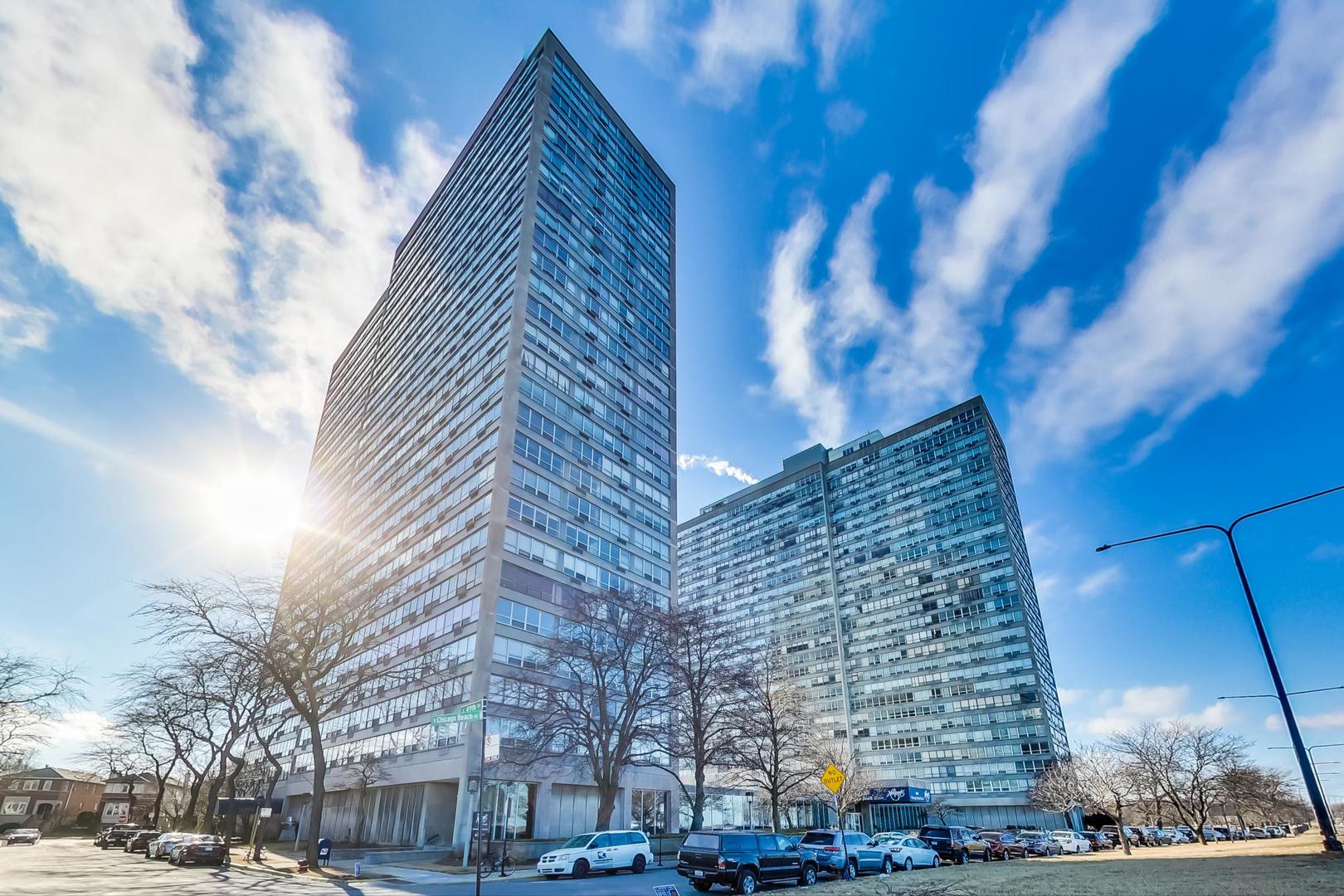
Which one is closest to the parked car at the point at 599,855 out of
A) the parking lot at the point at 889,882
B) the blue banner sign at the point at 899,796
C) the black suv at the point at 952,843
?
the parking lot at the point at 889,882

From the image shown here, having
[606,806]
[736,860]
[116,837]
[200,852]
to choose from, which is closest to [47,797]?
[116,837]

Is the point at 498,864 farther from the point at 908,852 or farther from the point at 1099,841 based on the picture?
the point at 1099,841

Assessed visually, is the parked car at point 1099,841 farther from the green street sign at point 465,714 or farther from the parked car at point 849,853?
the green street sign at point 465,714

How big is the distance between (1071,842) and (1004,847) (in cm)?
1099

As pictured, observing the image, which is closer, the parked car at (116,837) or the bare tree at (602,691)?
the bare tree at (602,691)

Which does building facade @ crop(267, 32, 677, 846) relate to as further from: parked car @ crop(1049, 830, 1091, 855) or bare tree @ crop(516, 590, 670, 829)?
parked car @ crop(1049, 830, 1091, 855)

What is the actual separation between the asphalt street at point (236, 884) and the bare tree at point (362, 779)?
1829 cm

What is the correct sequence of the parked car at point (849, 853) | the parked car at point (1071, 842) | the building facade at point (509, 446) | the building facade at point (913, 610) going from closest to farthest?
the parked car at point (849, 853) < the building facade at point (509, 446) < the parked car at point (1071, 842) < the building facade at point (913, 610)

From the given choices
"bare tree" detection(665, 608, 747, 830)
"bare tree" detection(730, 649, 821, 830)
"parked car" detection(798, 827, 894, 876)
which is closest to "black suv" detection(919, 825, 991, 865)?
"parked car" detection(798, 827, 894, 876)

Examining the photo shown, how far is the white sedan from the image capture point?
2961 centimetres

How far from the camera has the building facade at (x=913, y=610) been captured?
94062mm

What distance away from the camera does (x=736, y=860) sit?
2016cm

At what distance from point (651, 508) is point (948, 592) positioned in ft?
215

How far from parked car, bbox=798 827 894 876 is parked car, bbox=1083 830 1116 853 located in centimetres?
2979
